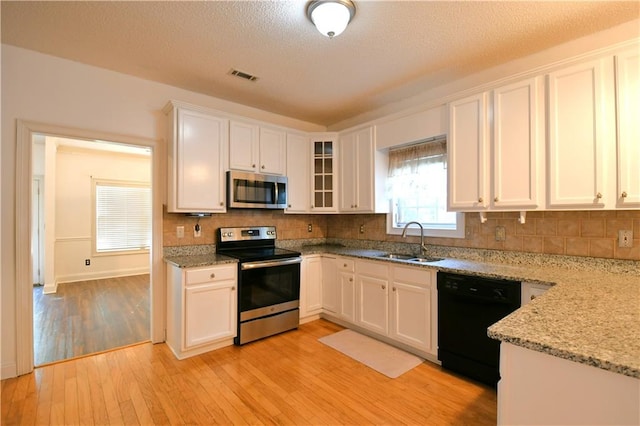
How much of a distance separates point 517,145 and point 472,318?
139 cm

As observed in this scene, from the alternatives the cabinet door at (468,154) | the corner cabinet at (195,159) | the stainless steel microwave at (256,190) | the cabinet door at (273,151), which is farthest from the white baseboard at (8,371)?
the cabinet door at (468,154)

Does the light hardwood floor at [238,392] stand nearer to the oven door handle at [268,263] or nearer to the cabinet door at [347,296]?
the cabinet door at [347,296]

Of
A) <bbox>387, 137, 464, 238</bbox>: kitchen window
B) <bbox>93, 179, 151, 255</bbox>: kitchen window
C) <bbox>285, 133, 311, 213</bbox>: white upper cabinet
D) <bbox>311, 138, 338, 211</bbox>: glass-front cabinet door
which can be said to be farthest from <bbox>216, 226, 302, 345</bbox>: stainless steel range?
A: <bbox>93, 179, 151, 255</bbox>: kitchen window

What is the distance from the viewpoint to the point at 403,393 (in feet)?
7.16

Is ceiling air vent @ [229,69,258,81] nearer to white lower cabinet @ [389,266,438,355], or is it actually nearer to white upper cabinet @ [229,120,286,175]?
white upper cabinet @ [229,120,286,175]

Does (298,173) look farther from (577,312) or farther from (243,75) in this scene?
(577,312)

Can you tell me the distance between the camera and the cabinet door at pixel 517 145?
2230 mm

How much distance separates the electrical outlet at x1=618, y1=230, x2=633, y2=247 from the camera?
2.07m

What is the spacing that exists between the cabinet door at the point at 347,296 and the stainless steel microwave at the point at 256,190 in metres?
1.13

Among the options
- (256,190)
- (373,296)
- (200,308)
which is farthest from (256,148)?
(373,296)

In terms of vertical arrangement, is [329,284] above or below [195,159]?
below

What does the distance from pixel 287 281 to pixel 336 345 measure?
0.84 metres

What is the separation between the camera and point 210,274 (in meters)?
2.79

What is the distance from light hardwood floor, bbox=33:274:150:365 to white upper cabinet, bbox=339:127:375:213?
8.97ft
